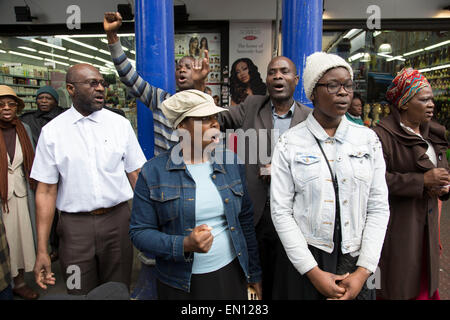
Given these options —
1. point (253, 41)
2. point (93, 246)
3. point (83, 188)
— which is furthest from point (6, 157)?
point (253, 41)

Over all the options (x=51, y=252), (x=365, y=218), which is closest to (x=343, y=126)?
(x=365, y=218)

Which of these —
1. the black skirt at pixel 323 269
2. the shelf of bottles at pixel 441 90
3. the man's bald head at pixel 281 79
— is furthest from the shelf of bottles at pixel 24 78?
the shelf of bottles at pixel 441 90

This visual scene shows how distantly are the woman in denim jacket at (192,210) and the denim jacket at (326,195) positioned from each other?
0.28m

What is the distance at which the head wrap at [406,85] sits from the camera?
7.36ft

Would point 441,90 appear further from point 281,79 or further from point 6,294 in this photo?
point 6,294

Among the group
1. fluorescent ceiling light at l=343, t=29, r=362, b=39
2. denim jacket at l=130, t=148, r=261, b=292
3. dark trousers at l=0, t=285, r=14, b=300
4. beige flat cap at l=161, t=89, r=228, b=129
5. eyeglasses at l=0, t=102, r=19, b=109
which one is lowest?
dark trousers at l=0, t=285, r=14, b=300

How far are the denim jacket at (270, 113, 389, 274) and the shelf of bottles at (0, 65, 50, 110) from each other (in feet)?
27.7

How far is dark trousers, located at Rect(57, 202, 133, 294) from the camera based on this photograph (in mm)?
2252

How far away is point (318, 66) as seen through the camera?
1662 millimetres

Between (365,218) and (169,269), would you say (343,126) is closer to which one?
(365,218)

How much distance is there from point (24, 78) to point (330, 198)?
9042mm

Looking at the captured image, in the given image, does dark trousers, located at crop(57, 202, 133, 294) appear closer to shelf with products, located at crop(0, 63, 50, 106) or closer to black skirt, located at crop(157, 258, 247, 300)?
black skirt, located at crop(157, 258, 247, 300)

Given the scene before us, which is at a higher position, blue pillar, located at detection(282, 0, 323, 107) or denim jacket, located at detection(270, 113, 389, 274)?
blue pillar, located at detection(282, 0, 323, 107)

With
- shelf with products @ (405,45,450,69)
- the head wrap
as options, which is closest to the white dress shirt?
→ the head wrap
